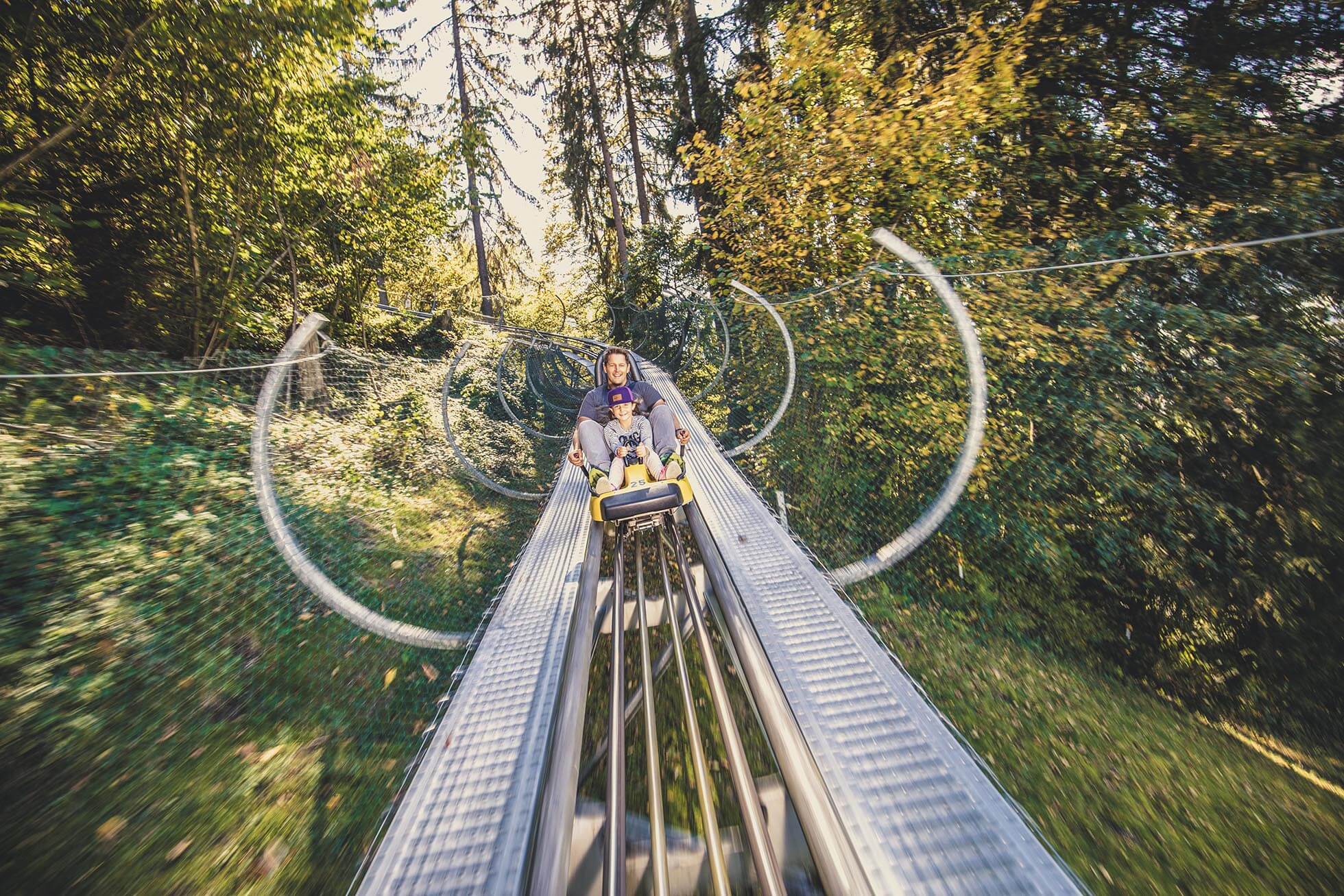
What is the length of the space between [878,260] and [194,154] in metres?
5.69

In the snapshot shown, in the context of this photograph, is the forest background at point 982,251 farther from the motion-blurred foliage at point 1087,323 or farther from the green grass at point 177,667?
the green grass at point 177,667

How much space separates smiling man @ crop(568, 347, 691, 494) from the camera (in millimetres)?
2777

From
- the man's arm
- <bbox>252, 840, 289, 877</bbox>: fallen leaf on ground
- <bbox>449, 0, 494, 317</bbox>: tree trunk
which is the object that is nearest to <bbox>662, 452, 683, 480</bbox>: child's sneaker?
the man's arm

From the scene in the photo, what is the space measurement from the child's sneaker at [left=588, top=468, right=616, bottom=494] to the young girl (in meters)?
0.12

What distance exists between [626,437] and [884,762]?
2.26 m

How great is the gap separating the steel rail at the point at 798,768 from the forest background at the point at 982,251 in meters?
1.61

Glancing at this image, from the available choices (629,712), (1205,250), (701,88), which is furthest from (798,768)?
(701,88)

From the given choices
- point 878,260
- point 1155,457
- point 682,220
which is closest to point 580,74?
point 682,220

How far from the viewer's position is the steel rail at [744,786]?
1.03m

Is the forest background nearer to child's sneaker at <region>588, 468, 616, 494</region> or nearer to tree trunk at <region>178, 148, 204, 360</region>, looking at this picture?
tree trunk at <region>178, 148, 204, 360</region>

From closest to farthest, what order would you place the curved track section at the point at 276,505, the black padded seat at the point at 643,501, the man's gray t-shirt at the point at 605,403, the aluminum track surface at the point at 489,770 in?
the aluminum track surface at the point at 489,770 → the curved track section at the point at 276,505 → the black padded seat at the point at 643,501 → the man's gray t-shirt at the point at 605,403

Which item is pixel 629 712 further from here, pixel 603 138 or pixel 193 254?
pixel 603 138

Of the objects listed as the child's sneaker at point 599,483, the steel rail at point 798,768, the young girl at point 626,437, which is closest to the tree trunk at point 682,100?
the young girl at point 626,437

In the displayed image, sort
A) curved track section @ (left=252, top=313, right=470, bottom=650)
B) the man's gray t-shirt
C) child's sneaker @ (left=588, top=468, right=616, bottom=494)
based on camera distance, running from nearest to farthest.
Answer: curved track section @ (left=252, top=313, right=470, bottom=650), child's sneaker @ (left=588, top=468, right=616, bottom=494), the man's gray t-shirt
